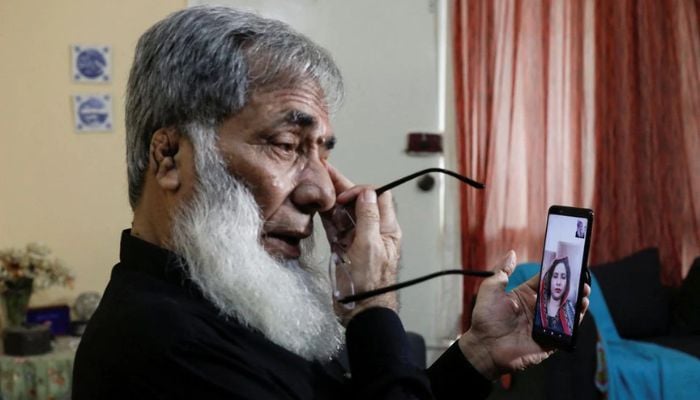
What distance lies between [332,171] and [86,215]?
266 centimetres

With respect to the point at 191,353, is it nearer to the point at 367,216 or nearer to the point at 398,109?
the point at 367,216

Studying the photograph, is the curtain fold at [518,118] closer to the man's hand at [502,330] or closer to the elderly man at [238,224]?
the man's hand at [502,330]

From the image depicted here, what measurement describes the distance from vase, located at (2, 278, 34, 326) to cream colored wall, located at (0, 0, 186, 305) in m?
0.34

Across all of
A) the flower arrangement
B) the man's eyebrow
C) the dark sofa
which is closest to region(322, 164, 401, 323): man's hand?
the man's eyebrow

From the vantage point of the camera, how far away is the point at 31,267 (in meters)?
3.11

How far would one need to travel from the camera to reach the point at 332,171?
113 cm

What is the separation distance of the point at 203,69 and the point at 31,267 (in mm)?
2420

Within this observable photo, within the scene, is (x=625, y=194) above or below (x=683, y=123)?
below

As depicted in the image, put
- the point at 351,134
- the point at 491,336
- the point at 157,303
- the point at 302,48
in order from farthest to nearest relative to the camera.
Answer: the point at 351,134 < the point at 491,336 < the point at 302,48 < the point at 157,303

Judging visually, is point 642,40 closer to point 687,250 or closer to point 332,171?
point 687,250

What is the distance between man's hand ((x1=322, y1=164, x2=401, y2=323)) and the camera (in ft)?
3.34

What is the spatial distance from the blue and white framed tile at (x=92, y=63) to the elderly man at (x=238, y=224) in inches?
102

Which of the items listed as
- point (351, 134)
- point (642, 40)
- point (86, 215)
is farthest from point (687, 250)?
point (86, 215)

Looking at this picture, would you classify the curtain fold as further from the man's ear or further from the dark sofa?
the man's ear
